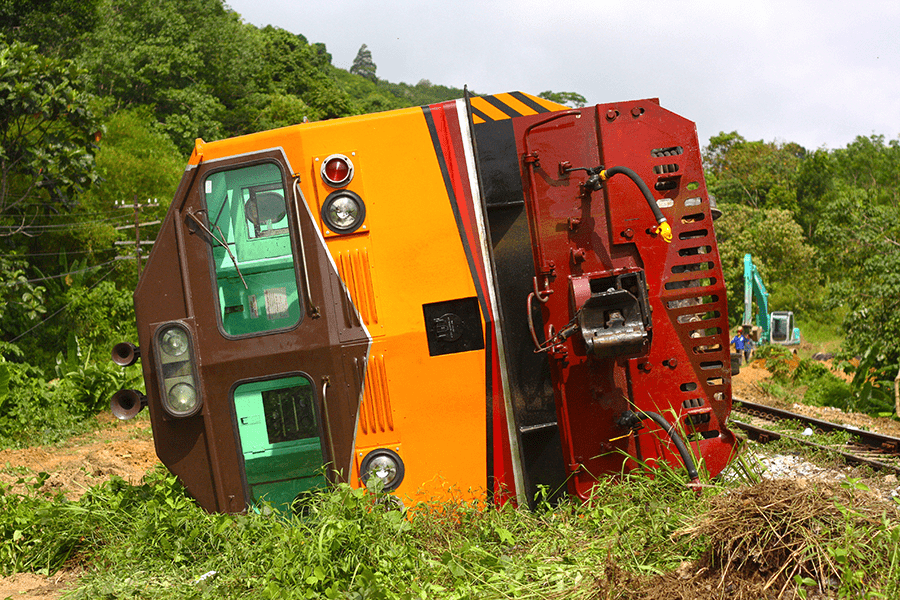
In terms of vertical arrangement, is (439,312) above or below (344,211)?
below

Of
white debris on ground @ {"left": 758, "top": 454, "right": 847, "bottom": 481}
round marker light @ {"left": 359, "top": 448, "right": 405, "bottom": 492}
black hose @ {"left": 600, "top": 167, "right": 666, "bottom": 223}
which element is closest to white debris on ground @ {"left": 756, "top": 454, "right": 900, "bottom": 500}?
white debris on ground @ {"left": 758, "top": 454, "right": 847, "bottom": 481}

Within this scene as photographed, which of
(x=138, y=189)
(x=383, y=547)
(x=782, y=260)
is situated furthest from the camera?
(x=782, y=260)

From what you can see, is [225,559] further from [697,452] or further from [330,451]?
[697,452]

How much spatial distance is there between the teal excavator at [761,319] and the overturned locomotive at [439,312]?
22612mm

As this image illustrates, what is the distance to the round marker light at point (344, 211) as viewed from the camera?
4152 millimetres

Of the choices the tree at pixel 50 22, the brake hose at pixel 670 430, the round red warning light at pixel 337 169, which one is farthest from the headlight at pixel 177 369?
the tree at pixel 50 22

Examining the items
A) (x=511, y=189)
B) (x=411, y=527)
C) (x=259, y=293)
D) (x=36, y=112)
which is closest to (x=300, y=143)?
(x=259, y=293)

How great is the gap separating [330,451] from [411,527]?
0.72 metres

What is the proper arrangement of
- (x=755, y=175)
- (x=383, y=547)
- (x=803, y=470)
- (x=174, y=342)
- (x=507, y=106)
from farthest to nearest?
(x=755, y=175)
(x=803, y=470)
(x=507, y=106)
(x=174, y=342)
(x=383, y=547)

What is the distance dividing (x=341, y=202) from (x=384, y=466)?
5.24 ft

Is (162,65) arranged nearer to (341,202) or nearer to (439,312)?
(341,202)

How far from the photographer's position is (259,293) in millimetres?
4273

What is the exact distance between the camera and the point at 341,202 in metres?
4.16

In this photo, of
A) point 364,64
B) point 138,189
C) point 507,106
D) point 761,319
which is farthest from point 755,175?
Result: point 364,64
